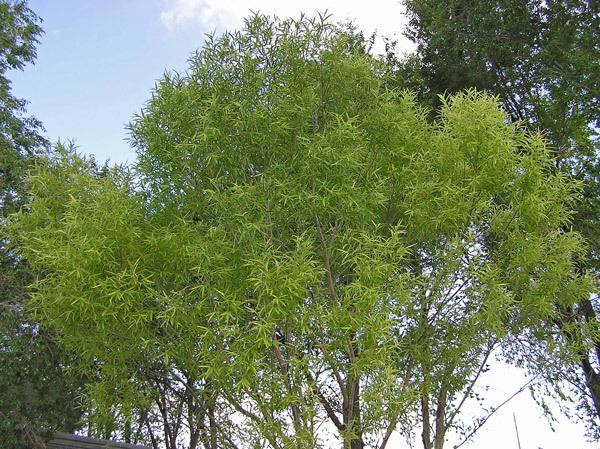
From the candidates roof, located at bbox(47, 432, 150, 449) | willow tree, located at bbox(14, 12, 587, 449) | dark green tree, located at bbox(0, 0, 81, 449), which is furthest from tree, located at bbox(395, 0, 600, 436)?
roof, located at bbox(47, 432, 150, 449)

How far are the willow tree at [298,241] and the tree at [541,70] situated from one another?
242 centimetres

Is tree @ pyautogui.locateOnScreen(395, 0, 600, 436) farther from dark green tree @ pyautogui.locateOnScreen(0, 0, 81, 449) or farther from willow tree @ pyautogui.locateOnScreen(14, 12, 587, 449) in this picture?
dark green tree @ pyautogui.locateOnScreen(0, 0, 81, 449)

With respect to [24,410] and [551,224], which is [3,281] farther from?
[551,224]

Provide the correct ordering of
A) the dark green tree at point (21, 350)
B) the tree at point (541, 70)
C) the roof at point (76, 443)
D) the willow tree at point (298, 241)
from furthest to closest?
1. the roof at point (76, 443)
2. the tree at point (541, 70)
3. the dark green tree at point (21, 350)
4. the willow tree at point (298, 241)

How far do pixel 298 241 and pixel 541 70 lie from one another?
577 cm

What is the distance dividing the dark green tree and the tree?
18.3ft

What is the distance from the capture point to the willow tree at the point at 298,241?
4.27 metres

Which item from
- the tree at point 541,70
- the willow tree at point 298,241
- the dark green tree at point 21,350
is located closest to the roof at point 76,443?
the dark green tree at point 21,350

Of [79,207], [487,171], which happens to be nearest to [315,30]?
[487,171]

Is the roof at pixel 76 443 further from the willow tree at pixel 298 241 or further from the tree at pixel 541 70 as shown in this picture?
the tree at pixel 541 70

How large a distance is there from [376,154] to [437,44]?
3.84 meters

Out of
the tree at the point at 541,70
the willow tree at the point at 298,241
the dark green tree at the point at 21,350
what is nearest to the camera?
the willow tree at the point at 298,241

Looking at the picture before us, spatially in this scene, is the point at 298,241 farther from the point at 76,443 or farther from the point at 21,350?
the point at 76,443

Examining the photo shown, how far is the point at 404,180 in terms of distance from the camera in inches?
207
